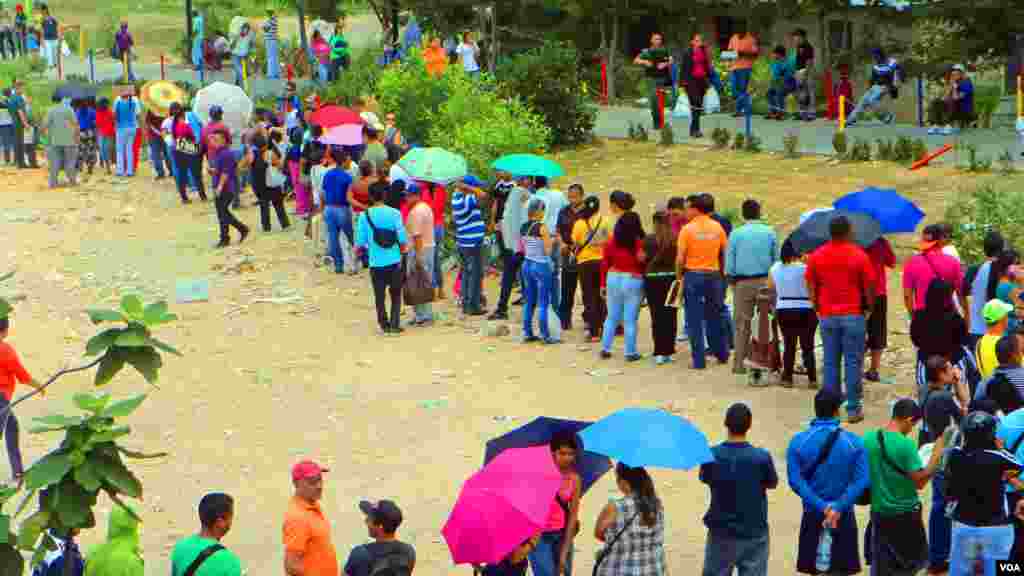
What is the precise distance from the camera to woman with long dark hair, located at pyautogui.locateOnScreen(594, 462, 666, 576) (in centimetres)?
851

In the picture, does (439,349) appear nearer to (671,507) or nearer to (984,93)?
(671,507)

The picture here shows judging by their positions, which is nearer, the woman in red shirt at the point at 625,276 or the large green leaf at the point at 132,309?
the large green leaf at the point at 132,309

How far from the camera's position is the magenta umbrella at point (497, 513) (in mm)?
8023

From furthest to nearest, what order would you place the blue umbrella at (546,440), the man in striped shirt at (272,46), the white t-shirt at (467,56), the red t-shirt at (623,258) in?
the man in striped shirt at (272,46) → the white t-shirt at (467,56) → the red t-shirt at (623,258) → the blue umbrella at (546,440)

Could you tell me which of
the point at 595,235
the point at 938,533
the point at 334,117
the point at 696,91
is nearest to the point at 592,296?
the point at 595,235

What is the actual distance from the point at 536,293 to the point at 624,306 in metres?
1.13

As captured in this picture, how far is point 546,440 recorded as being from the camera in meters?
8.71

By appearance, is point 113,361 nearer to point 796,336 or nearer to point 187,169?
point 796,336

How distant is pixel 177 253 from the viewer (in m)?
22.4

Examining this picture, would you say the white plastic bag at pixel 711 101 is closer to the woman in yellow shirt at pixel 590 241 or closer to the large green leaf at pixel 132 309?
the woman in yellow shirt at pixel 590 241

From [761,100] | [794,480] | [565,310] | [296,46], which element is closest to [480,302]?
[565,310]

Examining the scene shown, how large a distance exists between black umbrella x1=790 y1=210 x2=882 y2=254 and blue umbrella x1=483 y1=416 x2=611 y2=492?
5105 mm

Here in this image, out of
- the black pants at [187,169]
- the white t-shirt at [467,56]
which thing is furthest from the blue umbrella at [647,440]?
the white t-shirt at [467,56]

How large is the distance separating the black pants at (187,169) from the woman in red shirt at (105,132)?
2.80m
